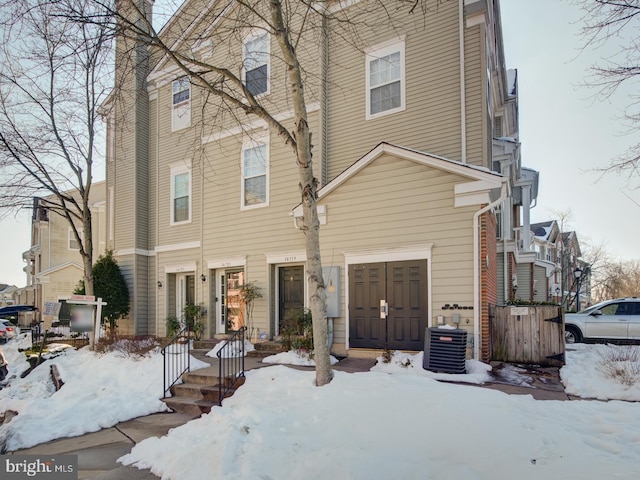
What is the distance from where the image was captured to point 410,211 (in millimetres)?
8344

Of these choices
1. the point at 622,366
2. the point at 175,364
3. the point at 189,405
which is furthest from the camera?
the point at 175,364

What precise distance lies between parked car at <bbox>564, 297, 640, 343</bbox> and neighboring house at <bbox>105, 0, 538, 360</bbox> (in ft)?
7.25

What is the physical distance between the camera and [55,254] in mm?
25531

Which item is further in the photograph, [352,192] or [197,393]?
[352,192]

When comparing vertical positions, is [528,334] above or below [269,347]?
above

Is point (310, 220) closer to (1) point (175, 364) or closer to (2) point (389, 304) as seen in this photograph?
(2) point (389, 304)

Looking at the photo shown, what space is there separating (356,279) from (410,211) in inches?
76.0

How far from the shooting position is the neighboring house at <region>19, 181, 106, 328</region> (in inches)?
875

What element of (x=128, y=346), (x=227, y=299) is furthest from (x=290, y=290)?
(x=128, y=346)

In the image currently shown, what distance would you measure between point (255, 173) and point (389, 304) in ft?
18.7

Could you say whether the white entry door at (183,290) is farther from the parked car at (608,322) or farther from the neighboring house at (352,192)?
the parked car at (608,322)

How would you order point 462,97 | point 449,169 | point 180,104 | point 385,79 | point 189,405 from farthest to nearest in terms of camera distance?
point 180,104, point 385,79, point 462,97, point 449,169, point 189,405

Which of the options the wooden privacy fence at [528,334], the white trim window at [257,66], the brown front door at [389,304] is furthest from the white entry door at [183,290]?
the wooden privacy fence at [528,334]

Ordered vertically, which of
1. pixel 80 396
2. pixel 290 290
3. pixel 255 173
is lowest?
pixel 80 396
